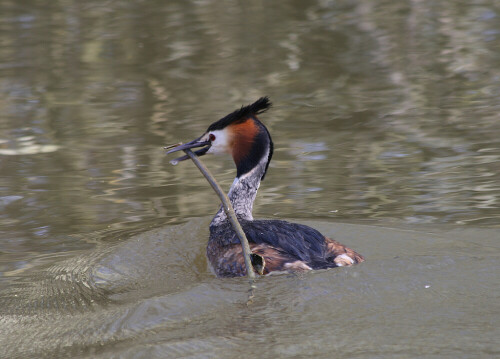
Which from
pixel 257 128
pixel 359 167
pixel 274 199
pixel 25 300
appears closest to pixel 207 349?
pixel 25 300

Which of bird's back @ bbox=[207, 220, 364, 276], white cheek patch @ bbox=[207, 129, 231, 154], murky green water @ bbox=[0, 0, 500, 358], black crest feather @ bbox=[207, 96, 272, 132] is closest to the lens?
murky green water @ bbox=[0, 0, 500, 358]

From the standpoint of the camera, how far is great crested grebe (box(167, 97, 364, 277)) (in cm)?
493

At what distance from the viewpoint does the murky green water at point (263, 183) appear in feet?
13.4

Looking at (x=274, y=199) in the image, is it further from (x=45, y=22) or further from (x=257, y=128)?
(x=45, y=22)

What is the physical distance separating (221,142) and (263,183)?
1.38 m

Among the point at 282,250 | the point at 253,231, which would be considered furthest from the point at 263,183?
the point at 282,250

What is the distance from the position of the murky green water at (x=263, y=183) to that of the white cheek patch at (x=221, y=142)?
26.8 inches

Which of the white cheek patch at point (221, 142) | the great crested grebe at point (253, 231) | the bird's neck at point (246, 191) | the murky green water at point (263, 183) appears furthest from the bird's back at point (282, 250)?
the white cheek patch at point (221, 142)

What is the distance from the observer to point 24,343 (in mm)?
4242

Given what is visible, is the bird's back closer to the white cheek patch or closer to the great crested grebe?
the great crested grebe

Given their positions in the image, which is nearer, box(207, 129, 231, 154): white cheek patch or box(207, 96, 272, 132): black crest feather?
box(207, 96, 272, 132): black crest feather

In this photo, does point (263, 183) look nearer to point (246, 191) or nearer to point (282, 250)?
point (246, 191)

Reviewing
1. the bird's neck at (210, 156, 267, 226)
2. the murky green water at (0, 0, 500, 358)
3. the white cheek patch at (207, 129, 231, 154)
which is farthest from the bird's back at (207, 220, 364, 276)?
the white cheek patch at (207, 129, 231, 154)

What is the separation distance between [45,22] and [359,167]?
9456mm
